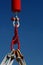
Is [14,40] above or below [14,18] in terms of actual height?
below

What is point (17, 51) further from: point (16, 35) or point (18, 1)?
point (18, 1)

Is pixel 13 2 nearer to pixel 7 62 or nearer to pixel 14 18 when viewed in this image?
pixel 14 18

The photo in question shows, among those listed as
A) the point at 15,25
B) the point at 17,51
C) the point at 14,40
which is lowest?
the point at 17,51

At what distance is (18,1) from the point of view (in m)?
6.89

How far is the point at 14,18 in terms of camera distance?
24.1 ft

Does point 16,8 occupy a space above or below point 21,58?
above

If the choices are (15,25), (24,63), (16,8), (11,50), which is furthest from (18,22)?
(24,63)

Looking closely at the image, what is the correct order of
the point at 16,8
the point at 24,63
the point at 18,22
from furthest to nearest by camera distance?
1. the point at 24,63
2. the point at 18,22
3. the point at 16,8

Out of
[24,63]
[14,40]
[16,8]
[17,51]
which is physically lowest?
[24,63]

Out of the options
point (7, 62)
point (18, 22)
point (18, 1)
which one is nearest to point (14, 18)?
point (18, 22)

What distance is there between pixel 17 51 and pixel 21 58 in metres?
0.36

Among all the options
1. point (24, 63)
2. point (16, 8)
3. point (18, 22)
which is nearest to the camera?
point (16, 8)

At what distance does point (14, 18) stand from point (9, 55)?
5.53 feet

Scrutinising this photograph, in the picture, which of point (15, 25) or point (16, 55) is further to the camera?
point (16, 55)
